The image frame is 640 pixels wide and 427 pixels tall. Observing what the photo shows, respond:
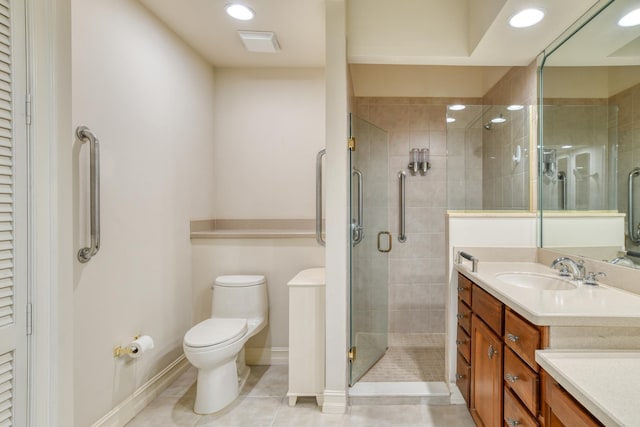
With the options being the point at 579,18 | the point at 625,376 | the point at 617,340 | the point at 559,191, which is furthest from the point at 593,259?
the point at 579,18

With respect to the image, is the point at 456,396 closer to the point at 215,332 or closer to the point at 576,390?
the point at 576,390

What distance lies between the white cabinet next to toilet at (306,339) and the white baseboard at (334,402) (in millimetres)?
73

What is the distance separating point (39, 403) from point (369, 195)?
2.11 m

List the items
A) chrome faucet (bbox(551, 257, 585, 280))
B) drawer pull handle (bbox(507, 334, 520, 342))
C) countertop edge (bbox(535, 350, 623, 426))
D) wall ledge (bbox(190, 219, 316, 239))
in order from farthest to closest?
wall ledge (bbox(190, 219, 316, 239)), chrome faucet (bbox(551, 257, 585, 280)), drawer pull handle (bbox(507, 334, 520, 342)), countertop edge (bbox(535, 350, 623, 426))

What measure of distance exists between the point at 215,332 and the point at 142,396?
0.62m

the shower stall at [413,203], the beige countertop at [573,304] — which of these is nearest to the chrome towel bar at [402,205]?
the shower stall at [413,203]

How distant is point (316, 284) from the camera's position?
200cm

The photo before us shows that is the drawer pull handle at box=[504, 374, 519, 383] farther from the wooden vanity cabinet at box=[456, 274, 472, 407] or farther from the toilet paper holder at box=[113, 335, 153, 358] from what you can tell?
the toilet paper holder at box=[113, 335, 153, 358]

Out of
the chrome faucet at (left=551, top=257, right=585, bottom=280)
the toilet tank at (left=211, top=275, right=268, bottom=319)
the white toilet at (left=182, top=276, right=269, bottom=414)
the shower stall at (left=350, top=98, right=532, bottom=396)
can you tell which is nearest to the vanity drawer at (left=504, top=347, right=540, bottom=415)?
the chrome faucet at (left=551, top=257, right=585, bottom=280)

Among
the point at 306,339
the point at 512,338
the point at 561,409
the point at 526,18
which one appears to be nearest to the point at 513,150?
the point at 526,18

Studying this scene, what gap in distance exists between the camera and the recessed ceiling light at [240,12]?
6.38 feet

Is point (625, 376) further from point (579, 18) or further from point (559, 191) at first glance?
point (579, 18)

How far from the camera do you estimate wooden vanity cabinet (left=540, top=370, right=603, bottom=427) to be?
771 millimetres

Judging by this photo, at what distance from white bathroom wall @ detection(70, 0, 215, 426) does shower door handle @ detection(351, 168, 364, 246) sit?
1369mm
